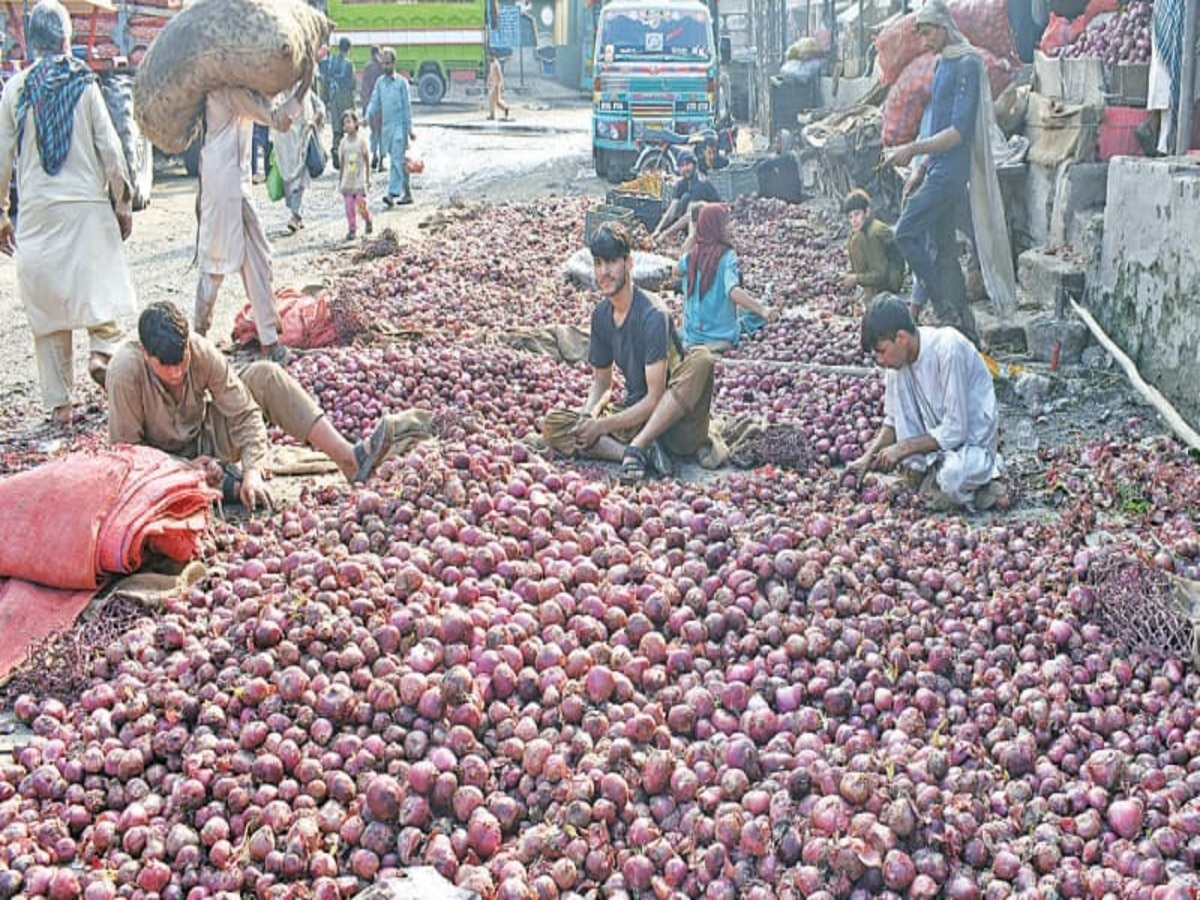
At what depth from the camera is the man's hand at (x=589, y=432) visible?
5.40 meters

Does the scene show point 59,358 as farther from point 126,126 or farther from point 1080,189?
point 1080,189

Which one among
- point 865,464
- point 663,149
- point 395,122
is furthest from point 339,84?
point 865,464

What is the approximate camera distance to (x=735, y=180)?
46.5ft

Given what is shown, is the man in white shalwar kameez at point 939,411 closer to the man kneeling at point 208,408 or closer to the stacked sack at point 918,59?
the man kneeling at point 208,408

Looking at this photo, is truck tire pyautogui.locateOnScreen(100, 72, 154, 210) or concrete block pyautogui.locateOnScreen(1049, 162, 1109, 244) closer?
concrete block pyautogui.locateOnScreen(1049, 162, 1109, 244)

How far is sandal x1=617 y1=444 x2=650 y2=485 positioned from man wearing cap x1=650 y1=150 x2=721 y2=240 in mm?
5329

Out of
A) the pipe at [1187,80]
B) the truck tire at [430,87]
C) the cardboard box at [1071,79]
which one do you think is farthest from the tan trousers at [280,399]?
the truck tire at [430,87]

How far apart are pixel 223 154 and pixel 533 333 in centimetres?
214

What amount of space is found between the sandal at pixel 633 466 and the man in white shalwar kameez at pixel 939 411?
0.94 m

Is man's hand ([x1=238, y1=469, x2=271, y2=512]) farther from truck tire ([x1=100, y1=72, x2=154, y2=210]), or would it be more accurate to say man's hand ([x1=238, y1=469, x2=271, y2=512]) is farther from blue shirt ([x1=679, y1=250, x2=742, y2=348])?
truck tire ([x1=100, y1=72, x2=154, y2=210])

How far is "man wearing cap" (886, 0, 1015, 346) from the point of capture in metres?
7.37

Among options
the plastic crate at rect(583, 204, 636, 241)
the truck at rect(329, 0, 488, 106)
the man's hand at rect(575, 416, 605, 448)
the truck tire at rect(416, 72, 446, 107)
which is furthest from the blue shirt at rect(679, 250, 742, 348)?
the truck tire at rect(416, 72, 446, 107)

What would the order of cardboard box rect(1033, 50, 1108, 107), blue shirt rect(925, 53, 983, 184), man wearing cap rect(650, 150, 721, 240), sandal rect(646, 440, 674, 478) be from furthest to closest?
man wearing cap rect(650, 150, 721, 240) < cardboard box rect(1033, 50, 1108, 107) < blue shirt rect(925, 53, 983, 184) < sandal rect(646, 440, 674, 478)

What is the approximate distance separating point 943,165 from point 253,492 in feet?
15.7
